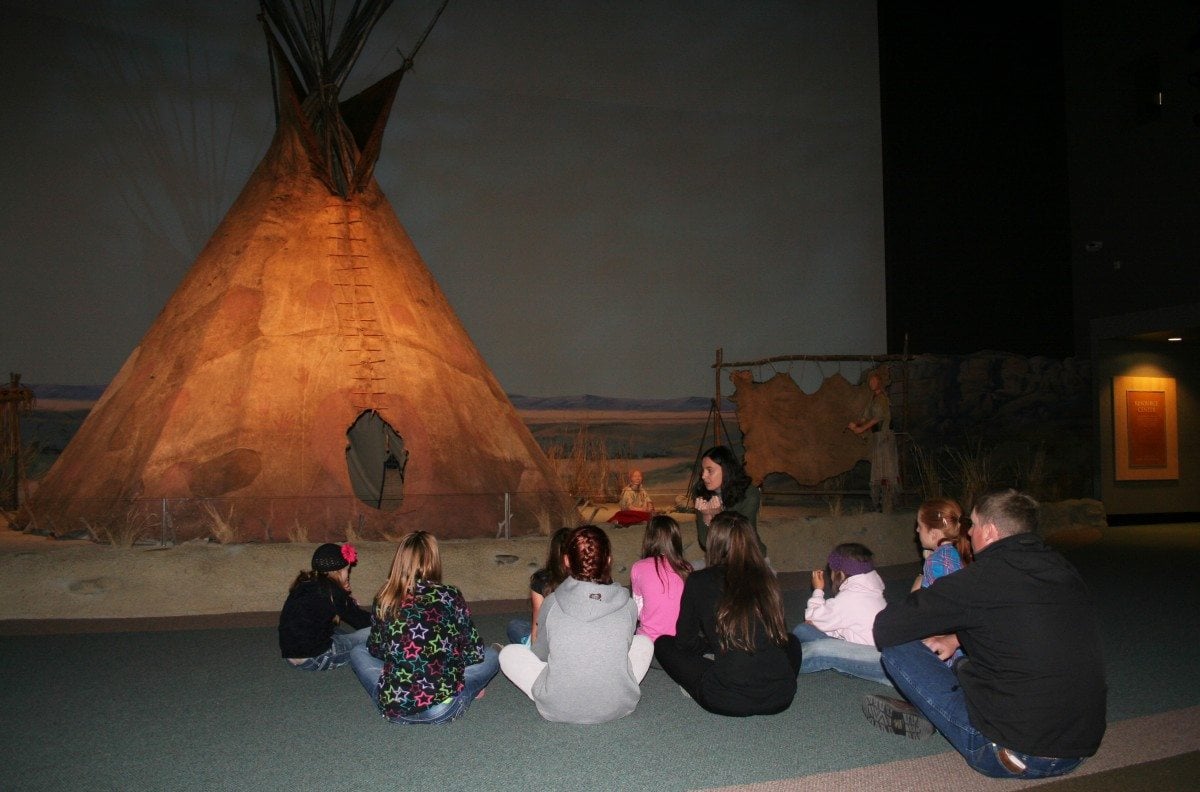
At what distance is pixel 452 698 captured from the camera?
3.27 meters

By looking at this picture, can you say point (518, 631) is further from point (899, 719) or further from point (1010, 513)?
point (1010, 513)

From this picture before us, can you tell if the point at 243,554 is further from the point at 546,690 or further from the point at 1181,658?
the point at 1181,658

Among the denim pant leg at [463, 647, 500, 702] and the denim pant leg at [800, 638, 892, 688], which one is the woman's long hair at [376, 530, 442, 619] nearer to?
the denim pant leg at [463, 647, 500, 702]

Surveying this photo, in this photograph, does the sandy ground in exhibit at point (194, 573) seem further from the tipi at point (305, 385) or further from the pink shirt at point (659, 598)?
the pink shirt at point (659, 598)

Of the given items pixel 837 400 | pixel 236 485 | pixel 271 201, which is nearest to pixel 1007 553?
pixel 236 485

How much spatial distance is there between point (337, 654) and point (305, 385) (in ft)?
9.28

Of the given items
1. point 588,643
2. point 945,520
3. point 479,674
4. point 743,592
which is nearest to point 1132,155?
point 945,520

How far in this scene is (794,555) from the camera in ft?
22.5

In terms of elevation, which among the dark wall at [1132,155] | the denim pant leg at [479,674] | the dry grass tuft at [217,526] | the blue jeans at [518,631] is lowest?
the blue jeans at [518,631]

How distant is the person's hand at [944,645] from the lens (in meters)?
3.25

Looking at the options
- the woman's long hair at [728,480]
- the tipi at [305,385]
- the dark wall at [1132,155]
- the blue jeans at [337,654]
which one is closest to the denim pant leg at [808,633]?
the woman's long hair at [728,480]

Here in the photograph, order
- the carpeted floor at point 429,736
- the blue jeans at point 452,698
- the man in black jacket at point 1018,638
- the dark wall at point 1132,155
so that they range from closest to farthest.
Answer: the man in black jacket at point 1018,638 < the carpeted floor at point 429,736 < the blue jeans at point 452,698 < the dark wall at point 1132,155

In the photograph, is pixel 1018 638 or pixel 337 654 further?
pixel 337 654

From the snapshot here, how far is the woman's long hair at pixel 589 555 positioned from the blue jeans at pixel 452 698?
65cm
